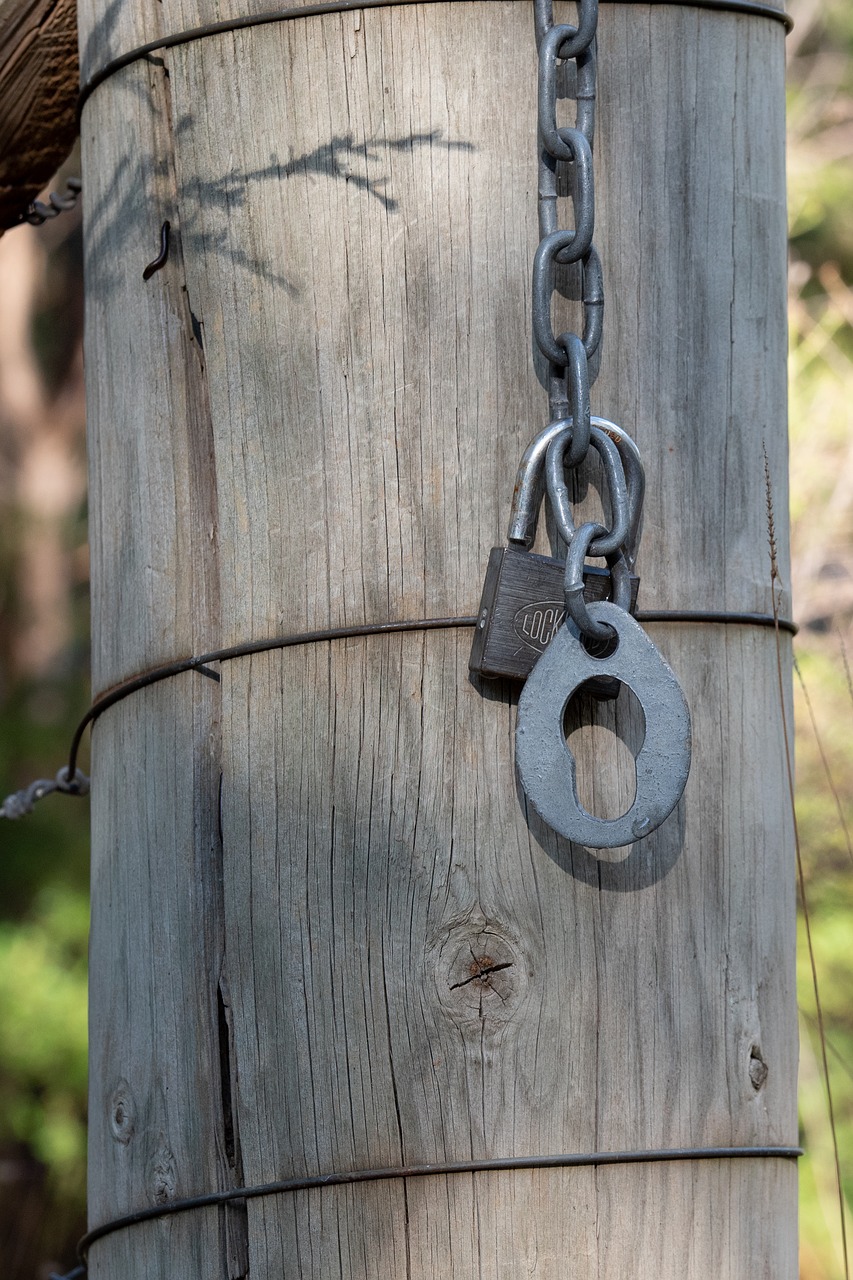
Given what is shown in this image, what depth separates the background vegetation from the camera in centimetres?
548

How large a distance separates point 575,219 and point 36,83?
37.2 inches

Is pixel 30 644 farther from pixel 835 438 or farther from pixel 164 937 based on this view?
pixel 164 937

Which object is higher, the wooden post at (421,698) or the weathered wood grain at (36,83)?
the weathered wood grain at (36,83)

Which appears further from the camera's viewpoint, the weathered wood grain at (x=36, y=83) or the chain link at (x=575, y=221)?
the weathered wood grain at (x=36, y=83)

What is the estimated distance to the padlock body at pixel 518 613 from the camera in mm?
1378

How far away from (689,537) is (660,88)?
1.47 ft

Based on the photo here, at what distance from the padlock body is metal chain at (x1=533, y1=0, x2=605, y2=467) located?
11cm

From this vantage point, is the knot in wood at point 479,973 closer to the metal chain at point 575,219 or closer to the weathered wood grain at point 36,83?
the metal chain at point 575,219

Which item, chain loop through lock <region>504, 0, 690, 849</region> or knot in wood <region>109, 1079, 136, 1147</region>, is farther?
knot in wood <region>109, 1079, 136, 1147</region>

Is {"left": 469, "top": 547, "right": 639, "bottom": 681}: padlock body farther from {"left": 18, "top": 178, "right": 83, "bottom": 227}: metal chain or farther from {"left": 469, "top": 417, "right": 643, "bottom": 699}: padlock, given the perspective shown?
{"left": 18, "top": 178, "right": 83, "bottom": 227}: metal chain

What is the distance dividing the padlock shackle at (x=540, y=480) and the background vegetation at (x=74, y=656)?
2263 mm

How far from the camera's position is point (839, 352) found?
6266mm

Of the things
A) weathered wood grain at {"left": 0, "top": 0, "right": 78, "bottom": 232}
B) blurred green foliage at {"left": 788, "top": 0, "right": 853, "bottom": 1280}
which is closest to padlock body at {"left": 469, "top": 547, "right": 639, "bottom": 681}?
weathered wood grain at {"left": 0, "top": 0, "right": 78, "bottom": 232}

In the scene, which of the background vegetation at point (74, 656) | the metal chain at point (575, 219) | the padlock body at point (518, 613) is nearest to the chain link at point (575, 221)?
the metal chain at point (575, 219)
